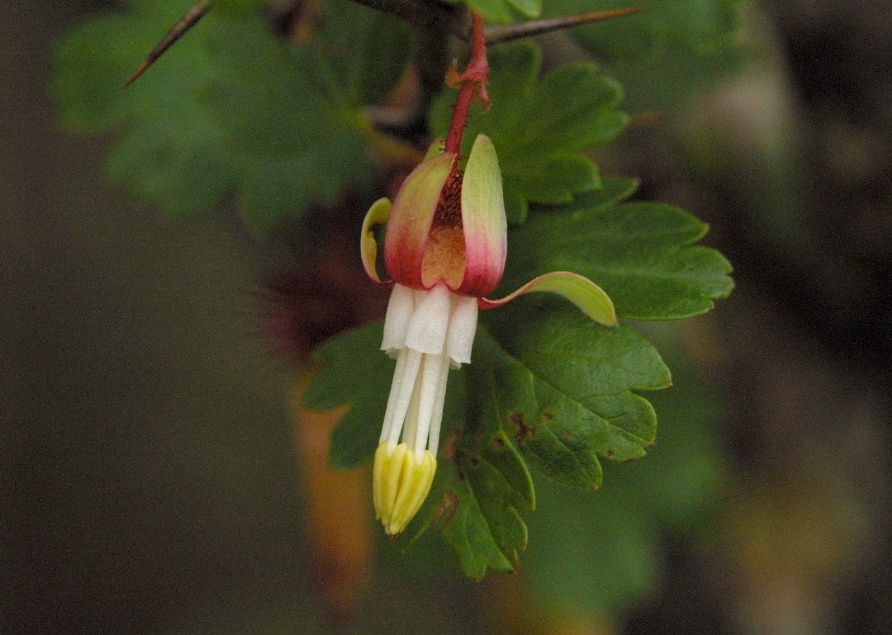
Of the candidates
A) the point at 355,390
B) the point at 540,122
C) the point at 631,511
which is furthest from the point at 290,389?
the point at 540,122

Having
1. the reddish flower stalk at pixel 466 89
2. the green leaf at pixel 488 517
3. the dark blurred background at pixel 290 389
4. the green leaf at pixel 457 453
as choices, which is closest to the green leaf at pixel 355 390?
the green leaf at pixel 457 453

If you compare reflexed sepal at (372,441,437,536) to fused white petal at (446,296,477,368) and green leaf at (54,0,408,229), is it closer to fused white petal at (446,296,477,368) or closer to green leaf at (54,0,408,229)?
fused white petal at (446,296,477,368)

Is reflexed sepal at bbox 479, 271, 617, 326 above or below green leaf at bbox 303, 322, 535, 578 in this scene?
above

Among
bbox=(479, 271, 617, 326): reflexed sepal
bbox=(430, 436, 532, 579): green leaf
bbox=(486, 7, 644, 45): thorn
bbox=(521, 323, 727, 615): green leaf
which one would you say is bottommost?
bbox=(521, 323, 727, 615): green leaf

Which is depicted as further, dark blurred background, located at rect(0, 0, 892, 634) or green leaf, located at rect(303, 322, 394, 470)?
dark blurred background, located at rect(0, 0, 892, 634)

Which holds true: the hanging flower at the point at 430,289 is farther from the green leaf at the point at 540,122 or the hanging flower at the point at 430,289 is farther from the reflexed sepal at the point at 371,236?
the green leaf at the point at 540,122

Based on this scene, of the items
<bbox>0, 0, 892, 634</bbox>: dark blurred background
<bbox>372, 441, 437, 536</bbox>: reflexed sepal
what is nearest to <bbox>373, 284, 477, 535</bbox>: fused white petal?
<bbox>372, 441, 437, 536</bbox>: reflexed sepal

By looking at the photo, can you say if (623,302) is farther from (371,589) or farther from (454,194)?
(371,589)

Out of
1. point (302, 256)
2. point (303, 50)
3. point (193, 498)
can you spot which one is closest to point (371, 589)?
point (193, 498)
